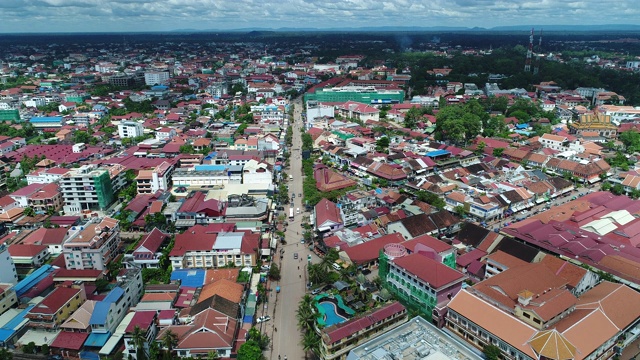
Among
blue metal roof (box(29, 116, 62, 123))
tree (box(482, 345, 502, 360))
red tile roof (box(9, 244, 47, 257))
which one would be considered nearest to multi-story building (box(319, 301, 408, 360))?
tree (box(482, 345, 502, 360))

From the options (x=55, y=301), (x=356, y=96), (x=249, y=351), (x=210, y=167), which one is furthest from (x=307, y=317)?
(x=356, y=96)

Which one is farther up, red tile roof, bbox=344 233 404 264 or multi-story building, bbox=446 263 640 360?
multi-story building, bbox=446 263 640 360

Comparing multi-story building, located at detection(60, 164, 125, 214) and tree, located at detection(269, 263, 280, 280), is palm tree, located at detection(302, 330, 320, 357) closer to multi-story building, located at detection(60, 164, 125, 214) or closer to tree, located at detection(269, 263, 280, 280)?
tree, located at detection(269, 263, 280, 280)

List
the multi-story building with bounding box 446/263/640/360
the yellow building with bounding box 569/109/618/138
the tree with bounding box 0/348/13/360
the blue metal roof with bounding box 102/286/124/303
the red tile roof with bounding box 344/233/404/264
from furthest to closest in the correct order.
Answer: the yellow building with bounding box 569/109/618/138 < the red tile roof with bounding box 344/233/404/264 < the blue metal roof with bounding box 102/286/124/303 < the tree with bounding box 0/348/13/360 < the multi-story building with bounding box 446/263/640/360

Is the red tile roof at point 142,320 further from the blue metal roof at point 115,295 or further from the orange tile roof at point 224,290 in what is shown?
the orange tile roof at point 224,290

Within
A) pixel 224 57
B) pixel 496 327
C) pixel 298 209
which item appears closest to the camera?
pixel 496 327

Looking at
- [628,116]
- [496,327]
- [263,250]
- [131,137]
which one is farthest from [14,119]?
[628,116]

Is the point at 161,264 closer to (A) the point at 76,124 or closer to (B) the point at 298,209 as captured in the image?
(B) the point at 298,209
